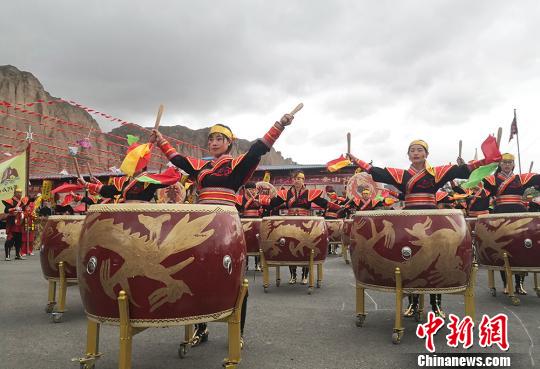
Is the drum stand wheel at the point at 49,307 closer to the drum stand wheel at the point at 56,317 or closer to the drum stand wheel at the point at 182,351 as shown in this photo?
the drum stand wheel at the point at 56,317

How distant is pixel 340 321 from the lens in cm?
412

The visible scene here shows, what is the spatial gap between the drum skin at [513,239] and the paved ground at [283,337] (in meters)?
0.50

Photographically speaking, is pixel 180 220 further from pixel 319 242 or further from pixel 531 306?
pixel 531 306

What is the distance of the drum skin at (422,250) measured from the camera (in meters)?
3.39

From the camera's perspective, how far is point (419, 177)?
14.6ft

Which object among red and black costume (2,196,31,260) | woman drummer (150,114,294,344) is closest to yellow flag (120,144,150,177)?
woman drummer (150,114,294,344)

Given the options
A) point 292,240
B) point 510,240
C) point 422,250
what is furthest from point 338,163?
point 510,240

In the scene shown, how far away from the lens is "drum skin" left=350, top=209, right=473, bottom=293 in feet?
11.1

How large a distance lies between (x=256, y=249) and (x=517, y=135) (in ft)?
88.3

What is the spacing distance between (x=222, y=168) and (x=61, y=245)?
6.85 ft

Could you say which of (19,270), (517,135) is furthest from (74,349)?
(517,135)

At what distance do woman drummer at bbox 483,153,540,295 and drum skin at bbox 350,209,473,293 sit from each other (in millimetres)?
3446

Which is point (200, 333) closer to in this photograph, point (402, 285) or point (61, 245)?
point (402, 285)

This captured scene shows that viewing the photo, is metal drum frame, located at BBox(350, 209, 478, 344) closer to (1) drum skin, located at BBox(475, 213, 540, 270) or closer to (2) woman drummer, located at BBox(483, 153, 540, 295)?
(1) drum skin, located at BBox(475, 213, 540, 270)
